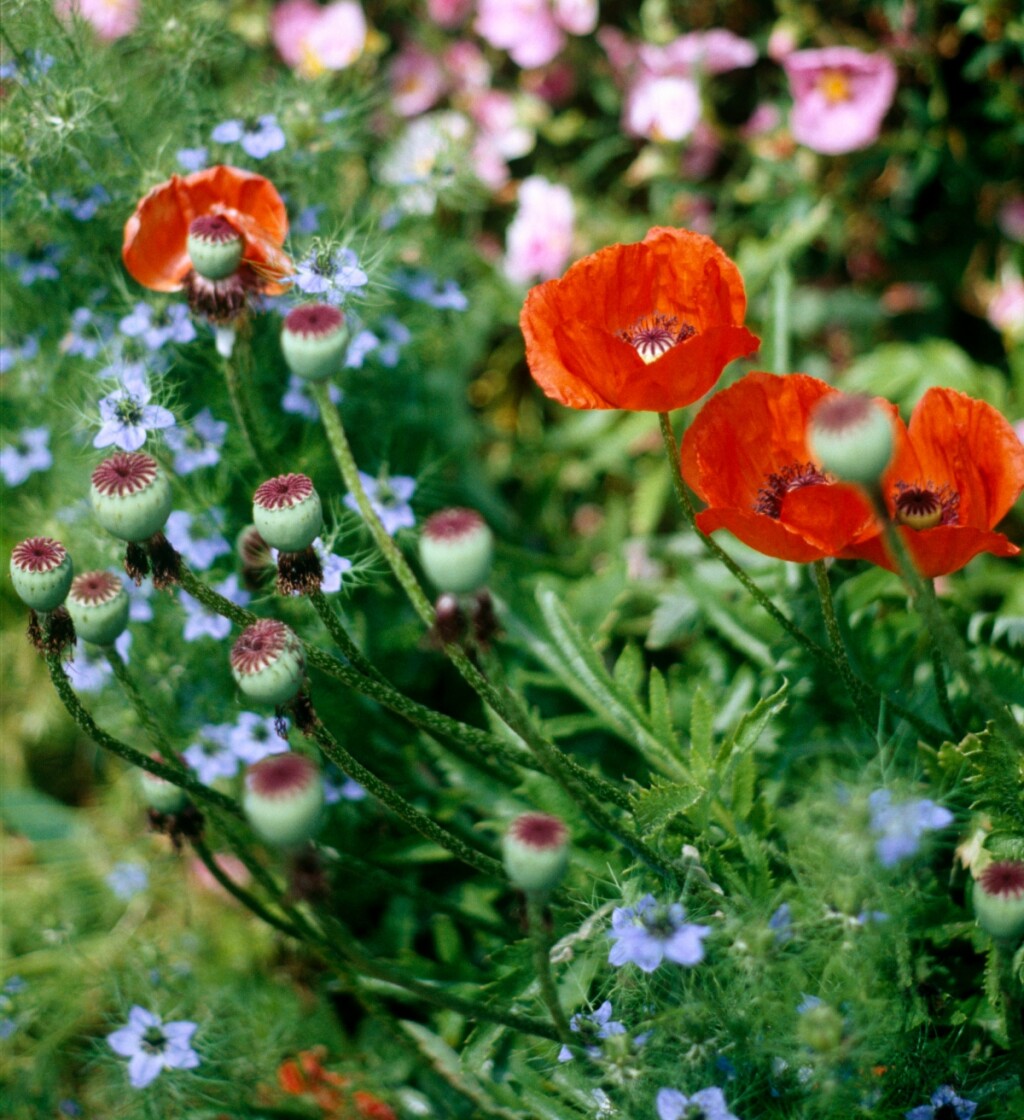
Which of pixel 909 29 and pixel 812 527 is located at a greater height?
pixel 909 29

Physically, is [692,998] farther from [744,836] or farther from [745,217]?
[745,217]

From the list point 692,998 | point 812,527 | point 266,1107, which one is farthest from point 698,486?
point 266,1107

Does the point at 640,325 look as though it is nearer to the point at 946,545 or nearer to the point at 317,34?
the point at 946,545

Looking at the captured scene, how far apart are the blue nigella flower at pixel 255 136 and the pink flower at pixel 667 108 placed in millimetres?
939

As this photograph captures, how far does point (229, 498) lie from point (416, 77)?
58.4 inches

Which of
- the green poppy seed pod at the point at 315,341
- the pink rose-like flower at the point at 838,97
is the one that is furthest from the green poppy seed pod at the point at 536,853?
the pink rose-like flower at the point at 838,97

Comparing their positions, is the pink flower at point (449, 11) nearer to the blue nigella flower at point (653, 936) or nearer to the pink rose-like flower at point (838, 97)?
the pink rose-like flower at point (838, 97)

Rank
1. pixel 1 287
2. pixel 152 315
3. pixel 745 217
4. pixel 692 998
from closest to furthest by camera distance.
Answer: pixel 692 998 → pixel 152 315 → pixel 1 287 → pixel 745 217

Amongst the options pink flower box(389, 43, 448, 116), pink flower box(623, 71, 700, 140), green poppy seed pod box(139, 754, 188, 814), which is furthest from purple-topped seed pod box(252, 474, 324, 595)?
pink flower box(389, 43, 448, 116)

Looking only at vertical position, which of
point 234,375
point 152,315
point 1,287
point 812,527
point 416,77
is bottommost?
point 812,527

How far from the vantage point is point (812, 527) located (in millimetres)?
1240

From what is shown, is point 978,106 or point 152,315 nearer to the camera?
point 152,315

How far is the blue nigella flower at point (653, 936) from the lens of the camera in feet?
3.71

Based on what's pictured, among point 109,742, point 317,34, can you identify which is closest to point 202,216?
point 109,742
